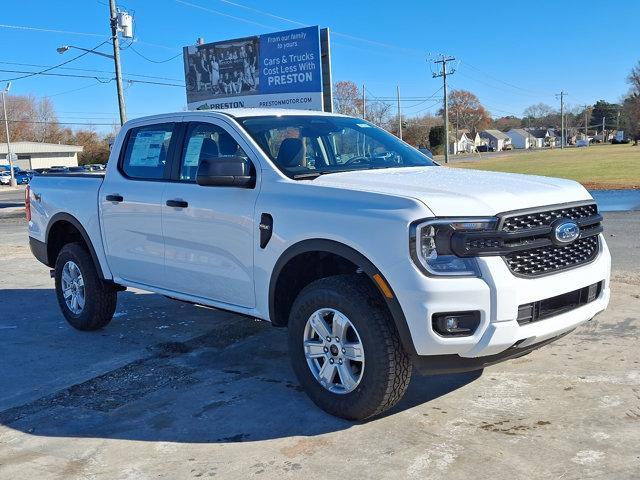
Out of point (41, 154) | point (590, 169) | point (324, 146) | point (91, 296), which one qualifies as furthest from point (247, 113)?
point (41, 154)

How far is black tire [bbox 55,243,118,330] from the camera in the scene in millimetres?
6055

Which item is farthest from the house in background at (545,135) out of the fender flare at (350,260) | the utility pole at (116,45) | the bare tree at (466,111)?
the fender flare at (350,260)

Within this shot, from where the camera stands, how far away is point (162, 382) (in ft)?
15.6

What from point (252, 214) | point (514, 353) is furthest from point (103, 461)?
point (514, 353)

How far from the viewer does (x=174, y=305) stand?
281 inches

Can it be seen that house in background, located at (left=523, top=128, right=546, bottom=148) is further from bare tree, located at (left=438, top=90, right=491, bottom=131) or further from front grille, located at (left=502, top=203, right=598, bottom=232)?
front grille, located at (left=502, top=203, right=598, bottom=232)

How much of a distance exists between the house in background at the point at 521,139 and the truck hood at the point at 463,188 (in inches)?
6768

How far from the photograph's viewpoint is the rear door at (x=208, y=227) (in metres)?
4.44

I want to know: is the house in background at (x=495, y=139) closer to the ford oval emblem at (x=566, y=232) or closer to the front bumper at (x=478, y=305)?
the ford oval emblem at (x=566, y=232)

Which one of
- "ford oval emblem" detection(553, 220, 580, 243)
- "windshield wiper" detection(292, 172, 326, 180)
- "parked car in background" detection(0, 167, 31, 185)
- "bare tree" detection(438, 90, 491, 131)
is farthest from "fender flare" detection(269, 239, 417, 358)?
"bare tree" detection(438, 90, 491, 131)

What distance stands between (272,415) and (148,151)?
2617mm

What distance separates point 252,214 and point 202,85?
19155mm

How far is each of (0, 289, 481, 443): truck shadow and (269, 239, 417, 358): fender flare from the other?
0.68m

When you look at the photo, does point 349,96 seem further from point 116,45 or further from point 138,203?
point 138,203
